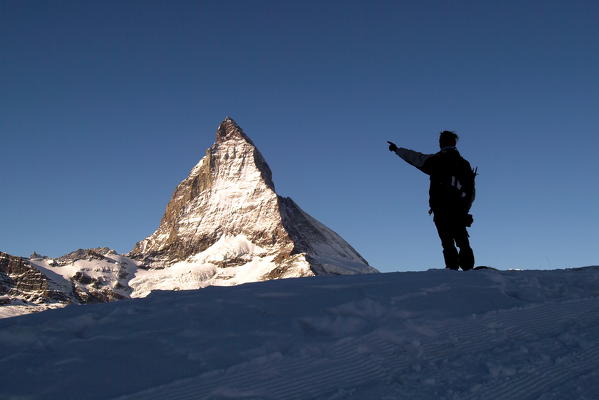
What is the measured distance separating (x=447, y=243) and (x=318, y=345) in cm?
486

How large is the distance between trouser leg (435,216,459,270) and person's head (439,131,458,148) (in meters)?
1.22

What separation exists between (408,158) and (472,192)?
1190 mm

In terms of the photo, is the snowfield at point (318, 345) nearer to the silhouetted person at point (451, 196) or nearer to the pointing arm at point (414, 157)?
the silhouetted person at point (451, 196)

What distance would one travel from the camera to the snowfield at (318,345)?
15.6ft

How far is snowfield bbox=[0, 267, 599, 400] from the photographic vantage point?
476 centimetres

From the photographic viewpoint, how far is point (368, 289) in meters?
7.32

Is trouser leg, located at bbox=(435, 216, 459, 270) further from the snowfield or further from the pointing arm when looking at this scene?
the snowfield

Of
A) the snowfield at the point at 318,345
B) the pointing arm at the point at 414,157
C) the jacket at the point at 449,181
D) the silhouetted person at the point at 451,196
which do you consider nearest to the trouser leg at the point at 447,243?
the silhouetted person at the point at 451,196

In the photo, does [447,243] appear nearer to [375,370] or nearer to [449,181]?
[449,181]

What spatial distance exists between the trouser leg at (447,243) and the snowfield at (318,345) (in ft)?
7.29

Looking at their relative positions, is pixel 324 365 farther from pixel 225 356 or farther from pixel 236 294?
pixel 236 294

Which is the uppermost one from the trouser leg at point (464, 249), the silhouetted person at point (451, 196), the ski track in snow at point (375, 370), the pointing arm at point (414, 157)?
the pointing arm at point (414, 157)

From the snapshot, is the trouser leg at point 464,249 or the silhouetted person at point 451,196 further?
the trouser leg at point 464,249

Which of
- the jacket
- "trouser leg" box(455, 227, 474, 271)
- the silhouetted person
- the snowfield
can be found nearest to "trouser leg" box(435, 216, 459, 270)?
the silhouetted person
